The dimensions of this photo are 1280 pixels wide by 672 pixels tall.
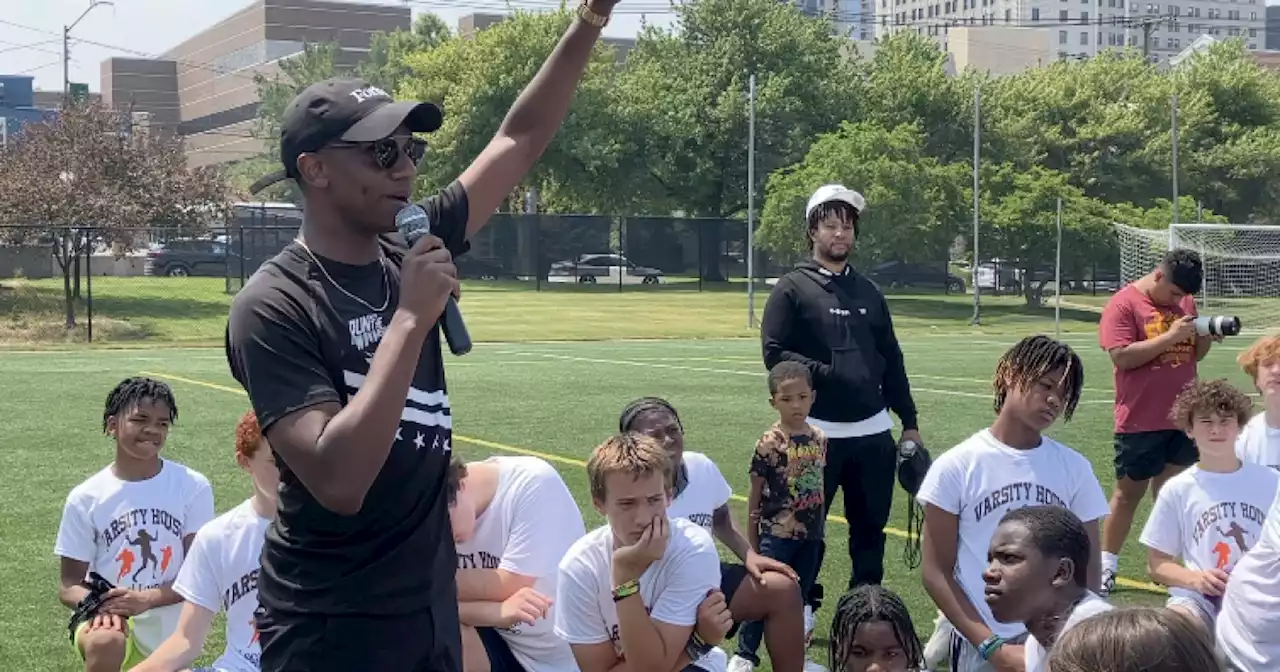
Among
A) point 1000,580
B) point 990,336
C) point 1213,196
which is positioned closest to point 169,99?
point 1213,196

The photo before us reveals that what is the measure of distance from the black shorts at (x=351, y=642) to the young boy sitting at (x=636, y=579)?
174cm

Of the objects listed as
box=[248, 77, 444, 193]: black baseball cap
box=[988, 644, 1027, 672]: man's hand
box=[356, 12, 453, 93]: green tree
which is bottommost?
box=[988, 644, 1027, 672]: man's hand

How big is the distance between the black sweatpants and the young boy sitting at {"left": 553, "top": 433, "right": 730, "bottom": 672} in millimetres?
2506

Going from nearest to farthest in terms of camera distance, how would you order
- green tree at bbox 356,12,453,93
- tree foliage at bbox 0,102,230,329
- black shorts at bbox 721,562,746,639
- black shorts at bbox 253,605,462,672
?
black shorts at bbox 253,605,462,672
black shorts at bbox 721,562,746,639
tree foliage at bbox 0,102,230,329
green tree at bbox 356,12,453,93

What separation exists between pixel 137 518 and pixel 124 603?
1.52 ft

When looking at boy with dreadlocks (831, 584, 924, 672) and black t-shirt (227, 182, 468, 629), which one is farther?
boy with dreadlocks (831, 584, 924, 672)

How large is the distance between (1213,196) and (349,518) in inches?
2491

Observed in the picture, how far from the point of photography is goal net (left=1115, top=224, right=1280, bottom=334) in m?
37.5

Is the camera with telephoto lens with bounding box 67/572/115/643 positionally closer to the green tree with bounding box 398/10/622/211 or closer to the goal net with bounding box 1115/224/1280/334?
the goal net with bounding box 1115/224/1280/334

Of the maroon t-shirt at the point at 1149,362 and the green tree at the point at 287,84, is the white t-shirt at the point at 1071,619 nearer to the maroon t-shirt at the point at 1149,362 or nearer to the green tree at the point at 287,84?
the maroon t-shirt at the point at 1149,362

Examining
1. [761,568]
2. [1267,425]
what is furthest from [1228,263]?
[761,568]

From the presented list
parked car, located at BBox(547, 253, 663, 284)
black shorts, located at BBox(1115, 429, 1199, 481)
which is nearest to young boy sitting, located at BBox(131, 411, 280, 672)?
black shorts, located at BBox(1115, 429, 1199, 481)

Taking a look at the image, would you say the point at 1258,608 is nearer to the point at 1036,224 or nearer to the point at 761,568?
the point at 761,568

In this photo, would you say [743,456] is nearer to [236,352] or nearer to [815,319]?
[815,319]
